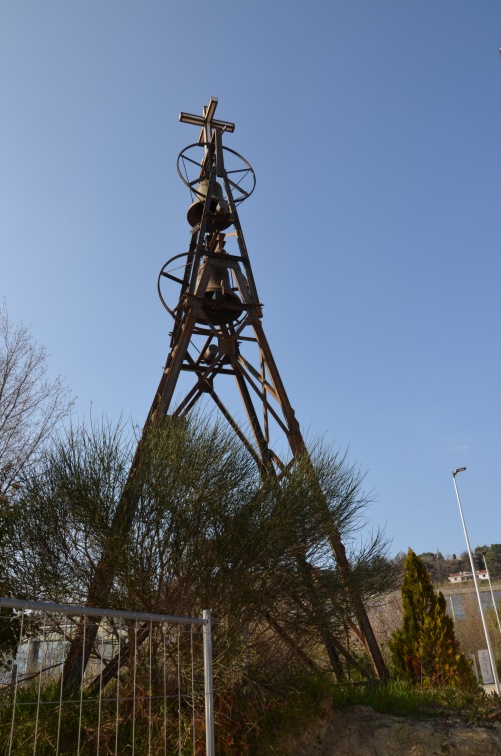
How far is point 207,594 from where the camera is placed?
607cm

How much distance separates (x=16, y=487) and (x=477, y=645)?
29.5 metres

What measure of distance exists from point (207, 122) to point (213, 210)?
1.73 metres

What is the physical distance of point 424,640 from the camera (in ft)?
37.6

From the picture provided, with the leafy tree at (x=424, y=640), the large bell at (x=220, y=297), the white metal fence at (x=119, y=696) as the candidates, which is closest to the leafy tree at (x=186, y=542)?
the white metal fence at (x=119, y=696)

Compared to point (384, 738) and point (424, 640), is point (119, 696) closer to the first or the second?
point (384, 738)

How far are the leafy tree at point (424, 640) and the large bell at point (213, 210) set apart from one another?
24.6 feet

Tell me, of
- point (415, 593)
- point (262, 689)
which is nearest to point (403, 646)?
point (415, 593)

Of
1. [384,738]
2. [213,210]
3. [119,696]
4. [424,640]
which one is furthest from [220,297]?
[424,640]

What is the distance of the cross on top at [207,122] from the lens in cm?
1098

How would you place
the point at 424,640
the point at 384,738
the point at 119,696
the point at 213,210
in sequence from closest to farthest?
the point at 119,696, the point at 384,738, the point at 213,210, the point at 424,640

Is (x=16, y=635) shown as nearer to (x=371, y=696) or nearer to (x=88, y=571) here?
(x=88, y=571)

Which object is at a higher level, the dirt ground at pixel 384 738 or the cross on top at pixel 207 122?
the cross on top at pixel 207 122

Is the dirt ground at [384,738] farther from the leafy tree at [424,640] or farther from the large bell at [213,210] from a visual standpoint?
the large bell at [213,210]

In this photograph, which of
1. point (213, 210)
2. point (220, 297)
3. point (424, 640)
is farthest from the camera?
point (424, 640)
